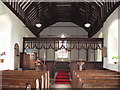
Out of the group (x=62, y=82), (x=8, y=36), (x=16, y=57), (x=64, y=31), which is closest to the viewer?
(x=8, y=36)

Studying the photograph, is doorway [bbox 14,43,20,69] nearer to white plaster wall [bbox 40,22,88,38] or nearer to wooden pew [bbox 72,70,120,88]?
wooden pew [bbox 72,70,120,88]

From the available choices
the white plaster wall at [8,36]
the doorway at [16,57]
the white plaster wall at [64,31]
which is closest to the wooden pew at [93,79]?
the white plaster wall at [8,36]

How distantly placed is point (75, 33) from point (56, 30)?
190 cm

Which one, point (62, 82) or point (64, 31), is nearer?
point (62, 82)

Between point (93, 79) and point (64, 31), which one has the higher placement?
point (64, 31)

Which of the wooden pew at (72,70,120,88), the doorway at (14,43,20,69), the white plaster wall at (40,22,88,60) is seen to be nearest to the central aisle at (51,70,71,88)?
the doorway at (14,43,20,69)

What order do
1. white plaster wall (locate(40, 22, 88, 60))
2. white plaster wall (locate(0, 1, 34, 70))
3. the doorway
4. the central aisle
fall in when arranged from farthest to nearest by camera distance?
1. white plaster wall (locate(40, 22, 88, 60))
2. the doorway
3. the central aisle
4. white plaster wall (locate(0, 1, 34, 70))

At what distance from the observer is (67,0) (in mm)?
10633

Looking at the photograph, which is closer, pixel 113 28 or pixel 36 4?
pixel 113 28

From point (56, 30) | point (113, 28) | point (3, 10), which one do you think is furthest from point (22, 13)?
point (56, 30)

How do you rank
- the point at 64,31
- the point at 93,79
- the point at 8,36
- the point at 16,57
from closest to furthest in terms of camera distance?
1. the point at 93,79
2. the point at 8,36
3. the point at 16,57
4. the point at 64,31

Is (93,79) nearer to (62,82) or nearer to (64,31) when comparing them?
(62,82)

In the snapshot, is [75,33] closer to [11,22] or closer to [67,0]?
[67,0]

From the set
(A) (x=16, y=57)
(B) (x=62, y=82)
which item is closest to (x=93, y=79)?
(B) (x=62, y=82)
